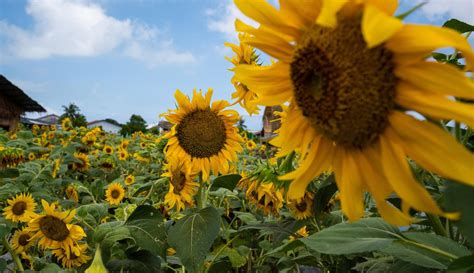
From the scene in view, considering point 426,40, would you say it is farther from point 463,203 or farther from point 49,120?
point 49,120

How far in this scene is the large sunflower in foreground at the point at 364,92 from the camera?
60cm

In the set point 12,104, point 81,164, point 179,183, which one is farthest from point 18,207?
point 12,104

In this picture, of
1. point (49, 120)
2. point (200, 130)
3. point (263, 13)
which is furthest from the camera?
point (49, 120)

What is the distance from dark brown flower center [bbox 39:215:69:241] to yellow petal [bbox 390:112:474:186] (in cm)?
178

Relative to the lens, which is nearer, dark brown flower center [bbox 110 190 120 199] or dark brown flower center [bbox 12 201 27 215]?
dark brown flower center [bbox 12 201 27 215]

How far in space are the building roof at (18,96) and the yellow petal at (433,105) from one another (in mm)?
15541

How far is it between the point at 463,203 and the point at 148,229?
120 centimetres

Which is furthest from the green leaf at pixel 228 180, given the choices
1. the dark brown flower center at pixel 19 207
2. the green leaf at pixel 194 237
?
the dark brown flower center at pixel 19 207

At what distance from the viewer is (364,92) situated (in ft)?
2.22

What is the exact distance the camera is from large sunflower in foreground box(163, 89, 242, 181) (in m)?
2.00

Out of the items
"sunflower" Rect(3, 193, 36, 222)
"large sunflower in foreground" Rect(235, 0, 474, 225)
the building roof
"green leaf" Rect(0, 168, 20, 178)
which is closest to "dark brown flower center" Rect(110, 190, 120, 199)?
"sunflower" Rect(3, 193, 36, 222)

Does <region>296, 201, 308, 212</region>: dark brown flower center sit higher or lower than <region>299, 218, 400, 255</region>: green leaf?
higher

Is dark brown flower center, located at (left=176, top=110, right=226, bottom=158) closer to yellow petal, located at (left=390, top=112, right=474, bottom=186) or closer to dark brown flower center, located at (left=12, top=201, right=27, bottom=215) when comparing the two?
yellow petal, located at (left=390, top=112, right=474, bottom=186)

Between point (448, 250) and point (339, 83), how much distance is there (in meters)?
0.45
